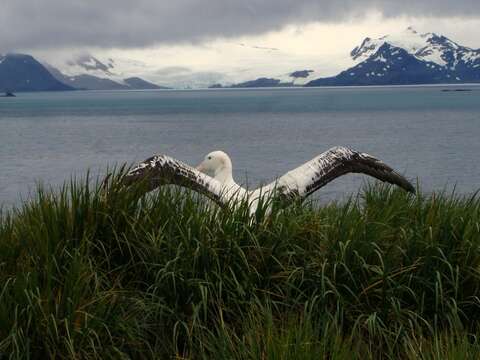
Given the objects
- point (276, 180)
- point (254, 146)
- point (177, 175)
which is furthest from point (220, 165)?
point (254, 146)

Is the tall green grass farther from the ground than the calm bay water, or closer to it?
farther from the ground

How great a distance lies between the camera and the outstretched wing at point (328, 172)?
943cm

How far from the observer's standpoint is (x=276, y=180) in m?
7.94

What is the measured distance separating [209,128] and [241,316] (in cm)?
6941

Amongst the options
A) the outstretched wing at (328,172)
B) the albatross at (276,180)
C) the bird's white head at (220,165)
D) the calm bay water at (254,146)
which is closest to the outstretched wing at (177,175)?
the albatross at (276,180)

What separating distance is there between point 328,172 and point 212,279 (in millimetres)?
4143

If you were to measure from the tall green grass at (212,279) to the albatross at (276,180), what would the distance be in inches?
38.8

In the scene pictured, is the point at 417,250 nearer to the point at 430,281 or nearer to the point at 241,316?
the point at 430,281

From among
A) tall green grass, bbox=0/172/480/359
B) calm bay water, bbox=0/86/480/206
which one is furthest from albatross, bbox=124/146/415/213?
calm bay water, bbox=0/86/480/206

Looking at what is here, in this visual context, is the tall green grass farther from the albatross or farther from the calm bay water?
the calm bay water

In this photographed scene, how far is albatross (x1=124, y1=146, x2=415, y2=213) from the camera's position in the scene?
330 inches

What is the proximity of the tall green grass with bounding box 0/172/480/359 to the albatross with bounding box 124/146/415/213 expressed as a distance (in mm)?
986

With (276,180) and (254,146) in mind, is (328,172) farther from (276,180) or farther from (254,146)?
(254,146)

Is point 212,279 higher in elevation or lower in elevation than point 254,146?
higher
